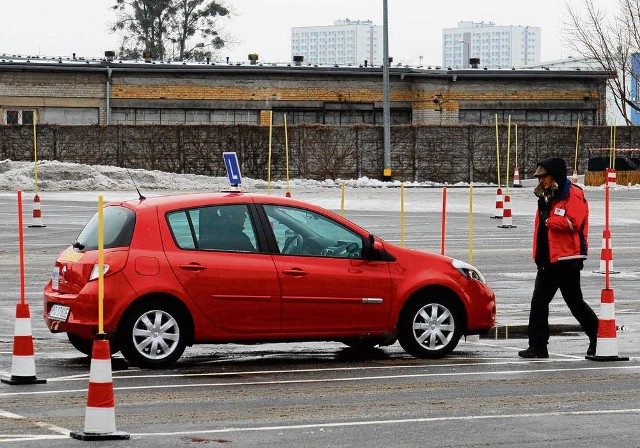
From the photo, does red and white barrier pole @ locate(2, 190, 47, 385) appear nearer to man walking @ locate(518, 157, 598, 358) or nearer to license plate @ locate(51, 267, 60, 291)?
license plate @ locate(51, 267, 60, 291)

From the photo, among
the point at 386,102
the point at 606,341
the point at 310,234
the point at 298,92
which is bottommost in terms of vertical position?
the point at 606,341

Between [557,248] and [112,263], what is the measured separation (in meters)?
3.95

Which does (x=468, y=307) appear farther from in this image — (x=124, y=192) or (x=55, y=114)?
(x=55, y=114)

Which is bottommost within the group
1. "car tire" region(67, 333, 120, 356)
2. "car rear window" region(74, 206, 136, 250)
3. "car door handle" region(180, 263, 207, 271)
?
"car tire" region(67, 333, 120, 356)

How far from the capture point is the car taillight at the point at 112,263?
11.4 meters

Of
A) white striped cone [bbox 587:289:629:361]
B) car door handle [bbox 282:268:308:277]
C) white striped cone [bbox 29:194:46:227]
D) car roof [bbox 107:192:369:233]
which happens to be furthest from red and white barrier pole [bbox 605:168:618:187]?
white striped cone [bbox 29:194:46:227]

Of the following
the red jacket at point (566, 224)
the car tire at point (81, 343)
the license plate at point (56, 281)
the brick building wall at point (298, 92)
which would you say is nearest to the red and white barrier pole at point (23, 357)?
the license plate at point (56, 281)

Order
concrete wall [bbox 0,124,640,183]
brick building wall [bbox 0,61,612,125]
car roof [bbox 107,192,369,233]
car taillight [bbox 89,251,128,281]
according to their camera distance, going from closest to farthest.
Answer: car taillight [bbox 89,251,128,281], car roof [bbox 107,192,369,233], concrete wall [bbox 0,124,640,183], brick building wall [bbox 0,61,612,125]

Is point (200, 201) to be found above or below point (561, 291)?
above

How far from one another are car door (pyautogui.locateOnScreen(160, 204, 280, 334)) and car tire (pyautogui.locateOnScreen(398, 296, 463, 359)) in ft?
3.95

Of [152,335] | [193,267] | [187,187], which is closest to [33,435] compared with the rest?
[152,335]

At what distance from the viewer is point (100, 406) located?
8.41 m

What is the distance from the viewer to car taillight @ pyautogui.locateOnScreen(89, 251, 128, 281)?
11406 mm

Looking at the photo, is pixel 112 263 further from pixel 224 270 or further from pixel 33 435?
pixel 33 435
